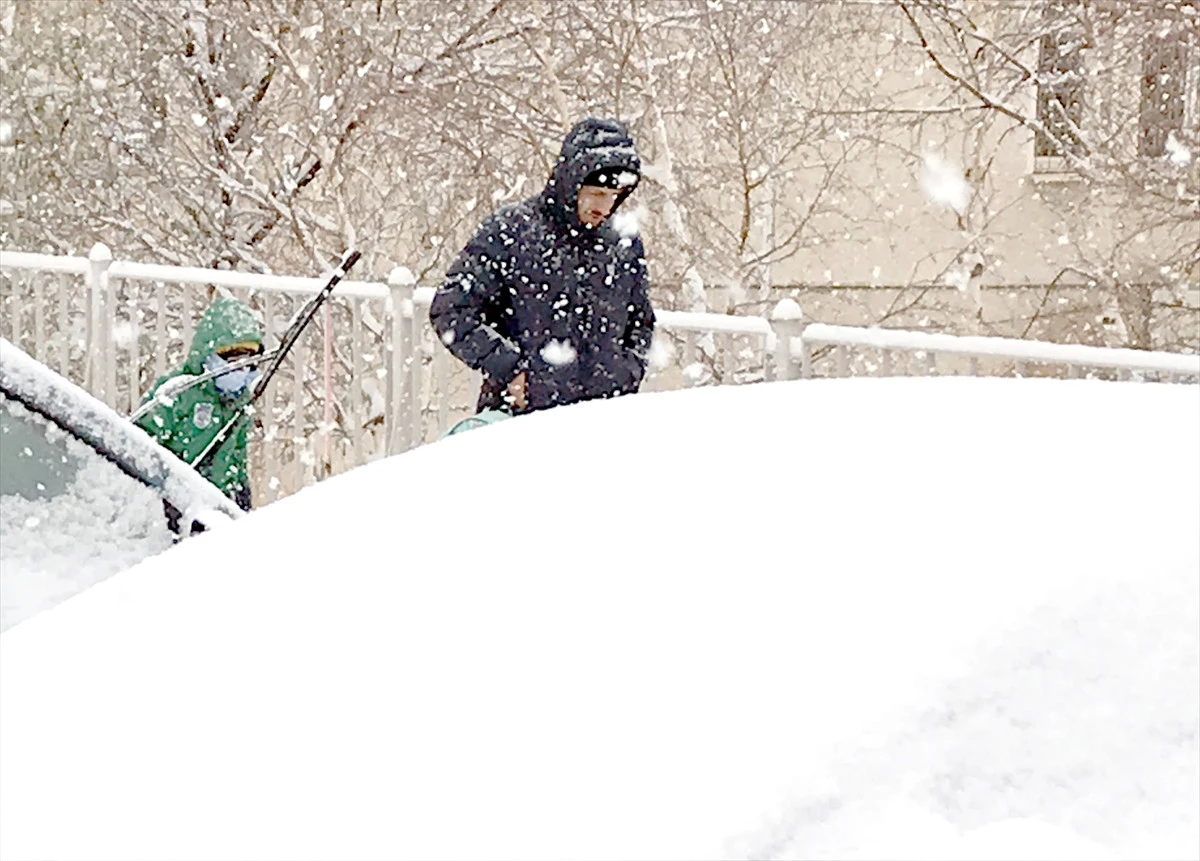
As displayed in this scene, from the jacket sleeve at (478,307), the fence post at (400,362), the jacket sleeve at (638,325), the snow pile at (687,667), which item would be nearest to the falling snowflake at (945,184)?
the fence post at (400,362)

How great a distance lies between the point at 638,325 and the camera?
515cm

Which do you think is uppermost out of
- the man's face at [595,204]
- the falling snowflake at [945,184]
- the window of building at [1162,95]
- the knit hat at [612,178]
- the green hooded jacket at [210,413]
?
the window of building at [1162,95]

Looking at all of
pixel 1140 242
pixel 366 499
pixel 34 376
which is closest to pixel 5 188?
pixel 1140 242

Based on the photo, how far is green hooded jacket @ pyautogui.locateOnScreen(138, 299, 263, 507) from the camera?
215 inches

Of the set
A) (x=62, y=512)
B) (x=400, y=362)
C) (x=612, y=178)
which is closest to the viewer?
(x=62, y=512)

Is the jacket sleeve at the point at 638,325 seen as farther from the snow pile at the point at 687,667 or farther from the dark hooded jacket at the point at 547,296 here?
the snow pile at the point at 687,667

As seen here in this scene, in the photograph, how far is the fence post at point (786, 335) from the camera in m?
5.45

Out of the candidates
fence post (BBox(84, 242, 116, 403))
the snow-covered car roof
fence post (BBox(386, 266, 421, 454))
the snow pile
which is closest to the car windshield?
the snow-covered car roof

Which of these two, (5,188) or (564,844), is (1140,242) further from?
(564,844)

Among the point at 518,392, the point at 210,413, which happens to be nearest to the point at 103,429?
the point at 518,392

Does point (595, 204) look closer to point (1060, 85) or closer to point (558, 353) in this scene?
point (558, 353)

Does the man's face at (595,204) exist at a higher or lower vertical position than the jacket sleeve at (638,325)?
higher

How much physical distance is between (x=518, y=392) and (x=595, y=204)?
1.87 feet

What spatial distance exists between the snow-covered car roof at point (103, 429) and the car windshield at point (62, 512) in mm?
22
